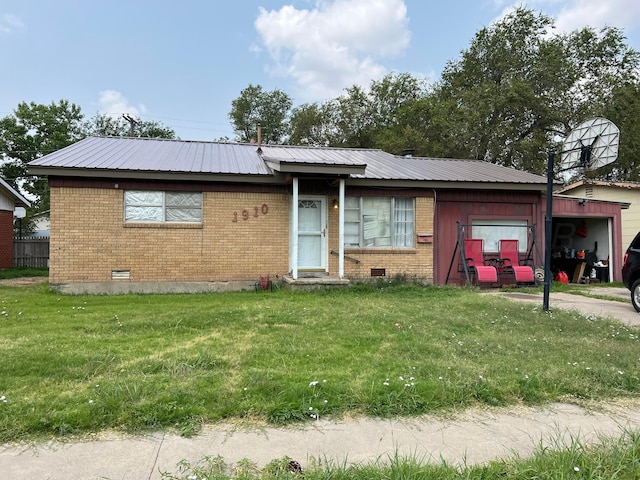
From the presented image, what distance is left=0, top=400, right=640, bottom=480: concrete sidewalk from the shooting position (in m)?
2.47

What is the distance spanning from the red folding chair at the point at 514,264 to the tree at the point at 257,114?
104 feet

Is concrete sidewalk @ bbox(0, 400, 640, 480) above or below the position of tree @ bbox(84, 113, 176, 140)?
below

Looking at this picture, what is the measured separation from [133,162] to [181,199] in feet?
4.82

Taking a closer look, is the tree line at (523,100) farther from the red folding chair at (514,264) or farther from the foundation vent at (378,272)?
the foundation vent at (378,272)

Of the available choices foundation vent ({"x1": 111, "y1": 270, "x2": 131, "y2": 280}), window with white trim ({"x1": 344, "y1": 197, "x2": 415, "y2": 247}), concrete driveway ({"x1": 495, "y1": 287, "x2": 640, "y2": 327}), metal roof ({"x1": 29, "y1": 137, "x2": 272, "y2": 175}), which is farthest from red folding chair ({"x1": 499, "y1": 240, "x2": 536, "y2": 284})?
foundation vent ({"x1": 111, "y1": 270, "x2": 131, "y2": 280})

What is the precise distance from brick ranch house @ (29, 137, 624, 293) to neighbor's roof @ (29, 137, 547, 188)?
0.04 metres

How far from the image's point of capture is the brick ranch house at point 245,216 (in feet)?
32.3

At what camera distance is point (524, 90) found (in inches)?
979

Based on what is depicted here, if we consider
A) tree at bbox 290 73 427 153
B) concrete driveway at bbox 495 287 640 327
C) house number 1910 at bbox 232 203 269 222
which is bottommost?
concrete driveway at bbox 495 287 640 327

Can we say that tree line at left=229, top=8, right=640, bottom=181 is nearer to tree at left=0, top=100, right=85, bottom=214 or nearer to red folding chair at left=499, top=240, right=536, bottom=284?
red folding chair at left=499, top=240, right=536, bottom=284

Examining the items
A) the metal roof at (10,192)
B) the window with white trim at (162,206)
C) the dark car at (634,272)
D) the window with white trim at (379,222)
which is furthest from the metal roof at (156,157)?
the dark car at (634,272)

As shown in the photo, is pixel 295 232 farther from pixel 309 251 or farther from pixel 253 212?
pixel 253 212

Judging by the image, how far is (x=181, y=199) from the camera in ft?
34.2

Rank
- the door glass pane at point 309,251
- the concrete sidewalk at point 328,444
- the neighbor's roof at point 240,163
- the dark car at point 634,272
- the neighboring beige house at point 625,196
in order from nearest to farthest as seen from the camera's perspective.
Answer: the concrete sidewalk at point 328,444 → the dark car at point 634,272 → the neighbor's roof at point 240,163 → the door glass pane at point 309,251 → the neighboring beige house at point 625,196
